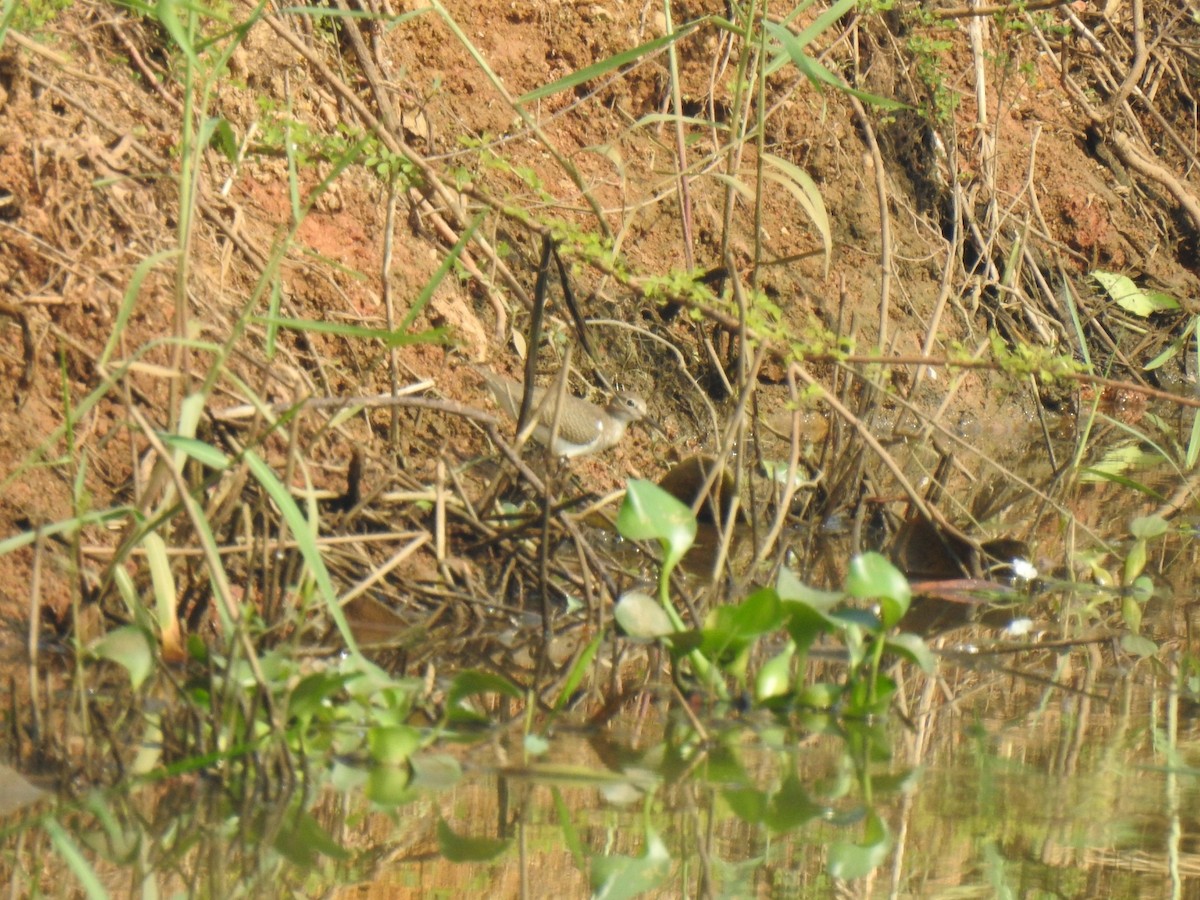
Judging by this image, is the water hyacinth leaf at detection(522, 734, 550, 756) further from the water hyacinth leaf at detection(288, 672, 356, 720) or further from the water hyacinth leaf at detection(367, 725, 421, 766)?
the water hyacinth leaf at detection(288, 672, 356, 720)

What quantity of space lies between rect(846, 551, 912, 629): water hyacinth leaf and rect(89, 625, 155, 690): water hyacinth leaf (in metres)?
1.14

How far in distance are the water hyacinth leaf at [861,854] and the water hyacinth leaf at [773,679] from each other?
65cm

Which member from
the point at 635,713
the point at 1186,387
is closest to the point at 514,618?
the point at 635,713

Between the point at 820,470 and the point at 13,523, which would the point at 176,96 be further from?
the point at 820,470

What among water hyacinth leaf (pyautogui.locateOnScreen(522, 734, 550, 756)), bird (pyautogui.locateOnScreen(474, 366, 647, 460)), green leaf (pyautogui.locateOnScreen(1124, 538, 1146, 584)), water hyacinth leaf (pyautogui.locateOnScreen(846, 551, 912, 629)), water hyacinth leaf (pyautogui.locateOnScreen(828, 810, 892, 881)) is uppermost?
bird (pyautogui.locateOnScreen(474, 366, 647, 460))

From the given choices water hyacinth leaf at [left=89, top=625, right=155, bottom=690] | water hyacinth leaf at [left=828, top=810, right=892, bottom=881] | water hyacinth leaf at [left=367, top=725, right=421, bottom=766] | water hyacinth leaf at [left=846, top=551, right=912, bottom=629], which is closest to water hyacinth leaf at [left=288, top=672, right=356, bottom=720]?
water hyacinth leaf at [left=367, top=725, right=421, bottom=766]

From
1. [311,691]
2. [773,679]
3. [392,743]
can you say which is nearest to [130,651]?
[311,691]

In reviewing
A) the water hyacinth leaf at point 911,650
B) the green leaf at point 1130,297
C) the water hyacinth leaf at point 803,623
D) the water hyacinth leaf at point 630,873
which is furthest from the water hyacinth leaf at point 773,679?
the green leaf at point 1130,297

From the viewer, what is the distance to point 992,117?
28.4 ft

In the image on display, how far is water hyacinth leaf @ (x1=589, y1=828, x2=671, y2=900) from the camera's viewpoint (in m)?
1.96

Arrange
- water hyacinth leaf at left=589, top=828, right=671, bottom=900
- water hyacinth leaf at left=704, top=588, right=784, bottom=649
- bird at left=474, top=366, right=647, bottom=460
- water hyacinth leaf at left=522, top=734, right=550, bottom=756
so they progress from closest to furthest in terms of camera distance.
→ 1. water hyacinth leaf at left=589, top=828, right=671, bottom=900
2. water hyacinth leaf at left=522, top=734, right=550, bottom=756
3. water hyacinth leaf at left=704, top=588, right=784, bottom=649
4. bird at left=474, top=366, right=647, bottom=460

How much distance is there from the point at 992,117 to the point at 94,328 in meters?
5.92

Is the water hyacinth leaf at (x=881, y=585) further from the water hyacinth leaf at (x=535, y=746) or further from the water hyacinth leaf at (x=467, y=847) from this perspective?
the water hyacinth leaf at (x=467, y=847)

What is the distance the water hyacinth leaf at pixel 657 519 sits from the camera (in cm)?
285
